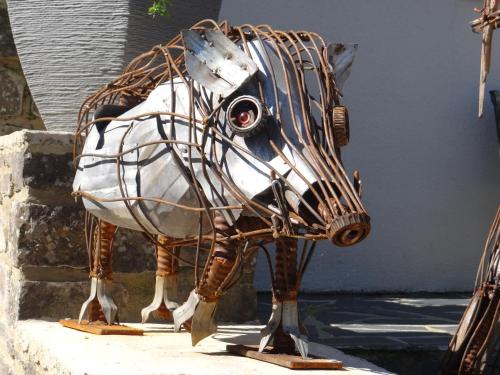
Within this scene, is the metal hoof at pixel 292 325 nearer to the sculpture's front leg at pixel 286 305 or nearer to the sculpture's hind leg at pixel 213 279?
the sculpture's front leg at pixel 286 305

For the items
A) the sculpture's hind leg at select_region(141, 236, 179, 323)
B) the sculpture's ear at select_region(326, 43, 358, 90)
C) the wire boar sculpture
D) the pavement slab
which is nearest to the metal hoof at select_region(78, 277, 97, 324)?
the sculpture's hind leg at select_region(141, 236, 179, 323)

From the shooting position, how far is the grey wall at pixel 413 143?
520 centimetres

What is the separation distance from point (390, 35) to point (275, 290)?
10.8ft

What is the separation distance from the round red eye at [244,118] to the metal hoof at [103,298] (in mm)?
Result: 863

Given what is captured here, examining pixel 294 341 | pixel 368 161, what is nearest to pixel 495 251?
pixel 294 341

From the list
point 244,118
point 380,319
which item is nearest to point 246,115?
point 244,118

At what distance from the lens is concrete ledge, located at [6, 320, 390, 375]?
2158mm

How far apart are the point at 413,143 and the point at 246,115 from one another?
10.9 ft

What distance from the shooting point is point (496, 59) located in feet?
18.2

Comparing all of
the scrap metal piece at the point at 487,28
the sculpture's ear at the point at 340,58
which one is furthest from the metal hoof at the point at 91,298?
the scrap metal piece at the point at 487,28

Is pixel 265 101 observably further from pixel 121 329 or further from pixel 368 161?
pixel 368 161

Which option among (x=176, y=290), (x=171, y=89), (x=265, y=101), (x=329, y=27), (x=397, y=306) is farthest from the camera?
(x=329, y=27)

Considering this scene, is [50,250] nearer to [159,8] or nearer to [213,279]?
[159,8]

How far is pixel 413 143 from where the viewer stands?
17.5 feet
